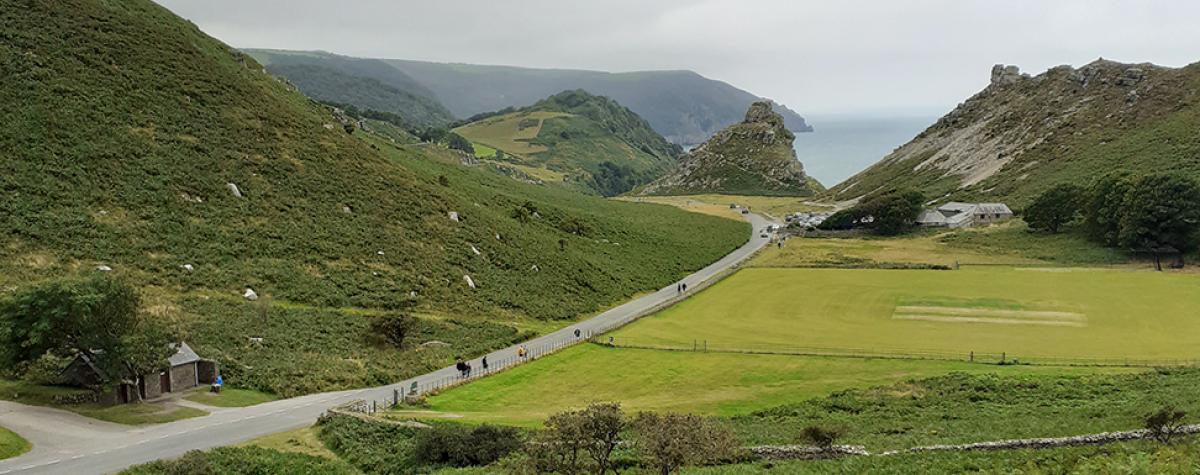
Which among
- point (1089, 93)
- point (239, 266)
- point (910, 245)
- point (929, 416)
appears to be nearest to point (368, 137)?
point (239, 266)

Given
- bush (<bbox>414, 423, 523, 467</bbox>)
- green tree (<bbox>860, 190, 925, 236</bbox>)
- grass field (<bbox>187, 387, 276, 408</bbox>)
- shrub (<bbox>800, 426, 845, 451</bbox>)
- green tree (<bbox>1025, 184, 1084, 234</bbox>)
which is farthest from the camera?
green tree (<bbox>860, 190, 925, 236</bbox>)

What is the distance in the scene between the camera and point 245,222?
5856 centimetres

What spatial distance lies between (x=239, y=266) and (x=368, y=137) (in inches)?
2373

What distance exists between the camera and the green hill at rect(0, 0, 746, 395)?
151 ft

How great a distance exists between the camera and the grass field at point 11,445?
90.1ft

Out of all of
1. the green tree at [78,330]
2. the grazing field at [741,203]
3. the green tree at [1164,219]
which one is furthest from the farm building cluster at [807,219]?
the green tree at [78,330]

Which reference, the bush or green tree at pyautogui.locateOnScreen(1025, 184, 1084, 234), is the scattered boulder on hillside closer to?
green tree at pyautogui.locateOnScreen(1025, 184, 1084, 234)

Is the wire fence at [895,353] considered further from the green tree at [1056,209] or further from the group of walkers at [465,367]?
the green tree at [1056,209]

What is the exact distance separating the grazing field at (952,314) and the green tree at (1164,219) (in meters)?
8.63

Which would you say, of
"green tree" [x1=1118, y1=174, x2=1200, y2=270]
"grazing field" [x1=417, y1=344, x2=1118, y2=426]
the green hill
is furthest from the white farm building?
"grazing field" [x1=417, y1=344, x2=1118, y2=426]

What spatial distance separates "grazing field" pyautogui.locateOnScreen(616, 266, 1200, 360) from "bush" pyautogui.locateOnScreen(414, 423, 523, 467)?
2231 centimetres

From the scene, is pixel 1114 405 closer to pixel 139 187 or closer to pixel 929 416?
pixel 929 416

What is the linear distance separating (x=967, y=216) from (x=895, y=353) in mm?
76010

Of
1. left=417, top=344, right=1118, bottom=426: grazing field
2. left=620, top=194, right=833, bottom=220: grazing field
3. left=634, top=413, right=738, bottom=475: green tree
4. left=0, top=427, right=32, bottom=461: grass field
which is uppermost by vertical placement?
left=620, top=194, right=833, bottom=220: grazing field
